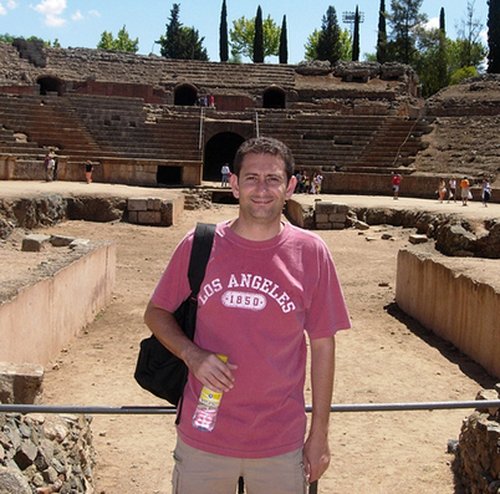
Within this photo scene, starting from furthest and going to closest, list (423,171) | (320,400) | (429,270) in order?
(423,171), (429,270), (320,400)

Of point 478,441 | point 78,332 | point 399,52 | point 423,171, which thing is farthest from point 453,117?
point 478,441

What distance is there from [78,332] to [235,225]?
6.77 meters

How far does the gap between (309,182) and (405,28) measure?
30926 millimetres

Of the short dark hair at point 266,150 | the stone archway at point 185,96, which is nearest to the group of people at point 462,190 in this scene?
the short dark hair at point 266,150

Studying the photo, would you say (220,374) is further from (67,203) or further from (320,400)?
(67,203)

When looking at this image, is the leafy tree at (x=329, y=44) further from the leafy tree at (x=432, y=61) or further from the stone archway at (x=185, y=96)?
the stone archway at (x=185, y=96)

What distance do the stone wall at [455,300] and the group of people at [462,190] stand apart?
993 centimetres

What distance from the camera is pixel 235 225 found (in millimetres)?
2852

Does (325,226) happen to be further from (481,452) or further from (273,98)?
(273,98)

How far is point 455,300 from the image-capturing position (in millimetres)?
9055

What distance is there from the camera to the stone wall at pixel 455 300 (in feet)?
25.8

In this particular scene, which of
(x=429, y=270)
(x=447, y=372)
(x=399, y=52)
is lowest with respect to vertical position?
(x=447, y=372)

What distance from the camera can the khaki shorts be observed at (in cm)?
257

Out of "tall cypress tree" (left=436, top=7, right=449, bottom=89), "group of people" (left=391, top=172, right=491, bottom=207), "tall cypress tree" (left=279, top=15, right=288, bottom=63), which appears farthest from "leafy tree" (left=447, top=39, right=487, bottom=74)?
"group of people" (left=391, top=172, right=491, bottom=207)
